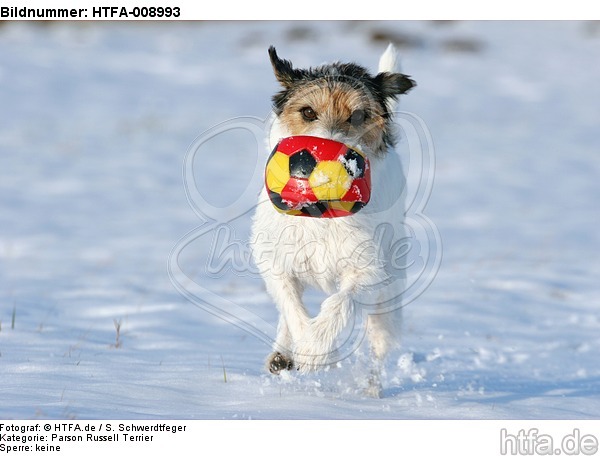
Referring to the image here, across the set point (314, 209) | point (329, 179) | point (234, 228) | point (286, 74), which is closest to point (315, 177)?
point (329, 179)

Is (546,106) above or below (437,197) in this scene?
above

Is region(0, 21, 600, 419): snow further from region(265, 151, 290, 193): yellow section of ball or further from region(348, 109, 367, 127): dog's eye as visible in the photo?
region(348, 109, 367, 127): dog's eye

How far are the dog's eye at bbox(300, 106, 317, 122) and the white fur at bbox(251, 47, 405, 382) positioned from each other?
5.6 inches

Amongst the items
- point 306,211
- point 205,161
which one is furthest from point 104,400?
point 205,161

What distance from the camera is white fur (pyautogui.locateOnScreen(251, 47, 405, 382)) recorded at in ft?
12.3

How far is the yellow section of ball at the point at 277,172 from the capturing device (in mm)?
3703

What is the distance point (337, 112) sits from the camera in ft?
13.1

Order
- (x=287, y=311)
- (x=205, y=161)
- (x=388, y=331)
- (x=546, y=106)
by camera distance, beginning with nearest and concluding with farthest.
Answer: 1. (x=287, y=311)
2. (x=388, y=331)
3. (x=205, y=161)
4. (x=546, y=106)

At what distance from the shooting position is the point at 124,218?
10.2 metres

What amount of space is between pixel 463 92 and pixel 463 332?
51.1 feet

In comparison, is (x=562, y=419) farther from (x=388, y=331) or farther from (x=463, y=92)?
(x=463, y=92)

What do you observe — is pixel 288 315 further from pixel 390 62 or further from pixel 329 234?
pixel 390 62

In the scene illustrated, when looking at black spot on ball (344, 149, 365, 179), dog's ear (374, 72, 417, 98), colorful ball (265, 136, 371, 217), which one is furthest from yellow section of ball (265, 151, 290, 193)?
dog's ear (374, 72, 417, 98)
